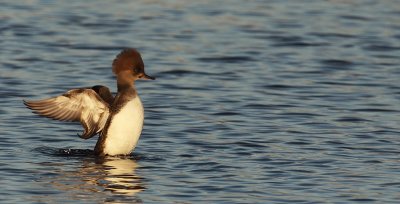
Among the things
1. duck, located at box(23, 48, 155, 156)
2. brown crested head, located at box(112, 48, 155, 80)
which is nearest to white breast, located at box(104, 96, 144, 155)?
duck, located at box(23, 48, 155, 156)

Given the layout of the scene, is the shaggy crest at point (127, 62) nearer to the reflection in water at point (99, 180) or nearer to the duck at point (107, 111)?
the duck at point (107, 111)

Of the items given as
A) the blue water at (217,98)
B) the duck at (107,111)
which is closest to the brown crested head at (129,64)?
the duck at (107,111)

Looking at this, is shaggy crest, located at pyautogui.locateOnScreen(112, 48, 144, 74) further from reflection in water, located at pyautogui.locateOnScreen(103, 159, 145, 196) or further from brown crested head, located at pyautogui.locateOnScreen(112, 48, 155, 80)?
reflection in water, located at pyautogui.locateOnScreen(103, 159, 145, 196)

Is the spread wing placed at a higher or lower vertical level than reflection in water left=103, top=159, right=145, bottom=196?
higher

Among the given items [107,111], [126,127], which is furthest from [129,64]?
[126,127]

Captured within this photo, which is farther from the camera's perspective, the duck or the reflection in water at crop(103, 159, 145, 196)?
the duck

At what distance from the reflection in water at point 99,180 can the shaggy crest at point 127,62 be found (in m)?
0.90

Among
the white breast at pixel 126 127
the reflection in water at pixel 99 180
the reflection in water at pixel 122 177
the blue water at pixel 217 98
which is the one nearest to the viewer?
the reflection in water at pixel 99 180

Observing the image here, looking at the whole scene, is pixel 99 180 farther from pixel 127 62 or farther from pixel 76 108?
pixel 127 62

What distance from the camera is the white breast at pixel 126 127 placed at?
11.3 m

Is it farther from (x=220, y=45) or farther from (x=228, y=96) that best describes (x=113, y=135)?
(x=220, y=45)

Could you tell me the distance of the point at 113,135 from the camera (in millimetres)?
11430

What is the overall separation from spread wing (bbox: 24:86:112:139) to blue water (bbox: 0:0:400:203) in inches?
17.2

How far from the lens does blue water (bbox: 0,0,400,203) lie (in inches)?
409
